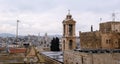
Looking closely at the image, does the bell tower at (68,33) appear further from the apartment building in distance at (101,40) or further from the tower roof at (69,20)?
the apartment building in distance at (101,40)

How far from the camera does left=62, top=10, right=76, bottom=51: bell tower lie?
3666cm

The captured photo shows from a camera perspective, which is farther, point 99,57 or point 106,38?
point 106,38

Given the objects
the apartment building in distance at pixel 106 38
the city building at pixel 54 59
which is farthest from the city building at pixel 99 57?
the apartment building in distance at pixel 106 38

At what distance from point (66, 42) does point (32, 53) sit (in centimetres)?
600

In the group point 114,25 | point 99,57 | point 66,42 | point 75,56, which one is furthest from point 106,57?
point 66,42

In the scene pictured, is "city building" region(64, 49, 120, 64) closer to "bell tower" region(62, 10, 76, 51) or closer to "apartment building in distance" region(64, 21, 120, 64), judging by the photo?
"apartment building in distance" region(64, 21, 120, 64)

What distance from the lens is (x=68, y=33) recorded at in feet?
121

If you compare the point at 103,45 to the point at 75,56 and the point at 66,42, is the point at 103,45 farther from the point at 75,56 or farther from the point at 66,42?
the point at 75,56

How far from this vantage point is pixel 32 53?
39.6 meters

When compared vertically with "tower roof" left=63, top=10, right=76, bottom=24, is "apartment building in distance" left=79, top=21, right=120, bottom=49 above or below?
below

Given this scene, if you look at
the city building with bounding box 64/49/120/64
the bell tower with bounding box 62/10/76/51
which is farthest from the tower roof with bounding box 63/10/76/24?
the city building with bounding box 64/49/120/64

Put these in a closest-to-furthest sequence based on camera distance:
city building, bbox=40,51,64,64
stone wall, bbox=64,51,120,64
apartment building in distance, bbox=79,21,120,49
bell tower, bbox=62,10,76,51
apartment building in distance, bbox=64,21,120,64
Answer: stone wall, bbox=64,51,120,64
apartment building in distance, bbox=64,21,120,64
city building, bbox=40,51,64,64
apartment building in distance, bbox=79,21,120,49
bell tower, bbox=62,10,76,51

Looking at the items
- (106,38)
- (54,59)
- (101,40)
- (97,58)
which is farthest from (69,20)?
(97,58)

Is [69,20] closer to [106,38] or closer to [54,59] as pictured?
[106,38]
